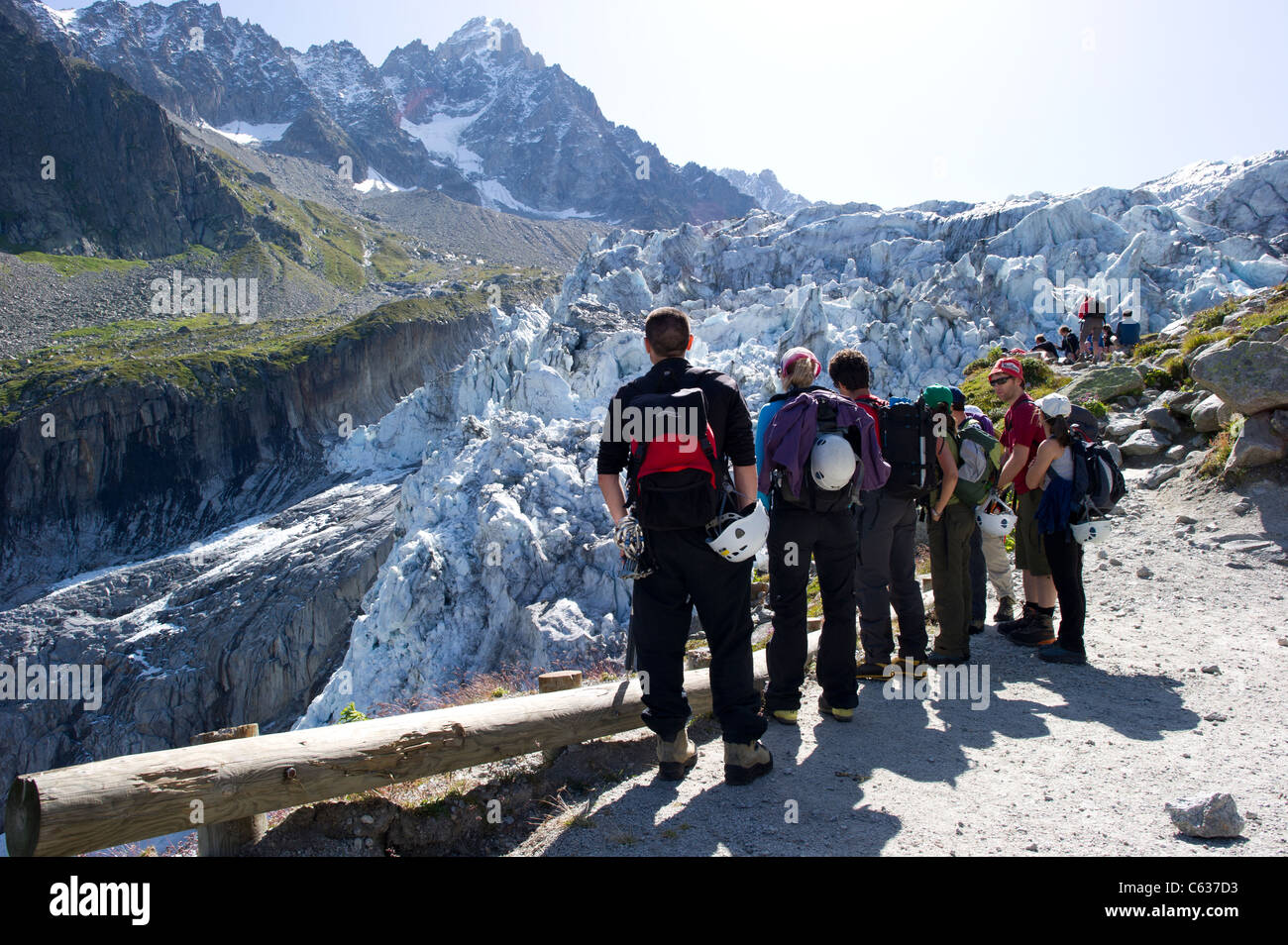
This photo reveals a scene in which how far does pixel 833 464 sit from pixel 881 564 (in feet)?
4.49

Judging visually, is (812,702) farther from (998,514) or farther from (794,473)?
(998,514)

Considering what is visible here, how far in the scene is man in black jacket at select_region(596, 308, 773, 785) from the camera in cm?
365

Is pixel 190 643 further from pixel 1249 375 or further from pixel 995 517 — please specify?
pixel 1249 375

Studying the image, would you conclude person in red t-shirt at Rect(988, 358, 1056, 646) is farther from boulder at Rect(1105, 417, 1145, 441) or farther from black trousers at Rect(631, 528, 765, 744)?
boulder at Rect(1105, 417, 1145, 441)

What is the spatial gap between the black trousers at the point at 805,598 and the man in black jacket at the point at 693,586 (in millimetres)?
551

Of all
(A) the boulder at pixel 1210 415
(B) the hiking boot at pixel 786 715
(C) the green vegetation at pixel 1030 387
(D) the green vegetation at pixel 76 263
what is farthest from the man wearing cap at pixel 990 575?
(D) the green vegetation at pixel 76 263

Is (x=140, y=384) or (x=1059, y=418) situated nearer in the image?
(x=1059, y=418)

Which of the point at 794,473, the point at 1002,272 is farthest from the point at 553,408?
the point at 794,473

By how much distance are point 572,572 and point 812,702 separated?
49.9 feet

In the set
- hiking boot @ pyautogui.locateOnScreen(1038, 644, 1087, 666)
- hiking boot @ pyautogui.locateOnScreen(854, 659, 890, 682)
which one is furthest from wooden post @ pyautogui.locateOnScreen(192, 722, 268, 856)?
hiking boot @ pyautogui.locateOnScreen(1038, 644, 1087, 666)

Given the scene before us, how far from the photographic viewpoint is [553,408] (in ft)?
90.6

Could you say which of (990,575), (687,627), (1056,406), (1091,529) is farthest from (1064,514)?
(687,627)

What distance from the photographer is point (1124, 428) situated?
10.5 metres
